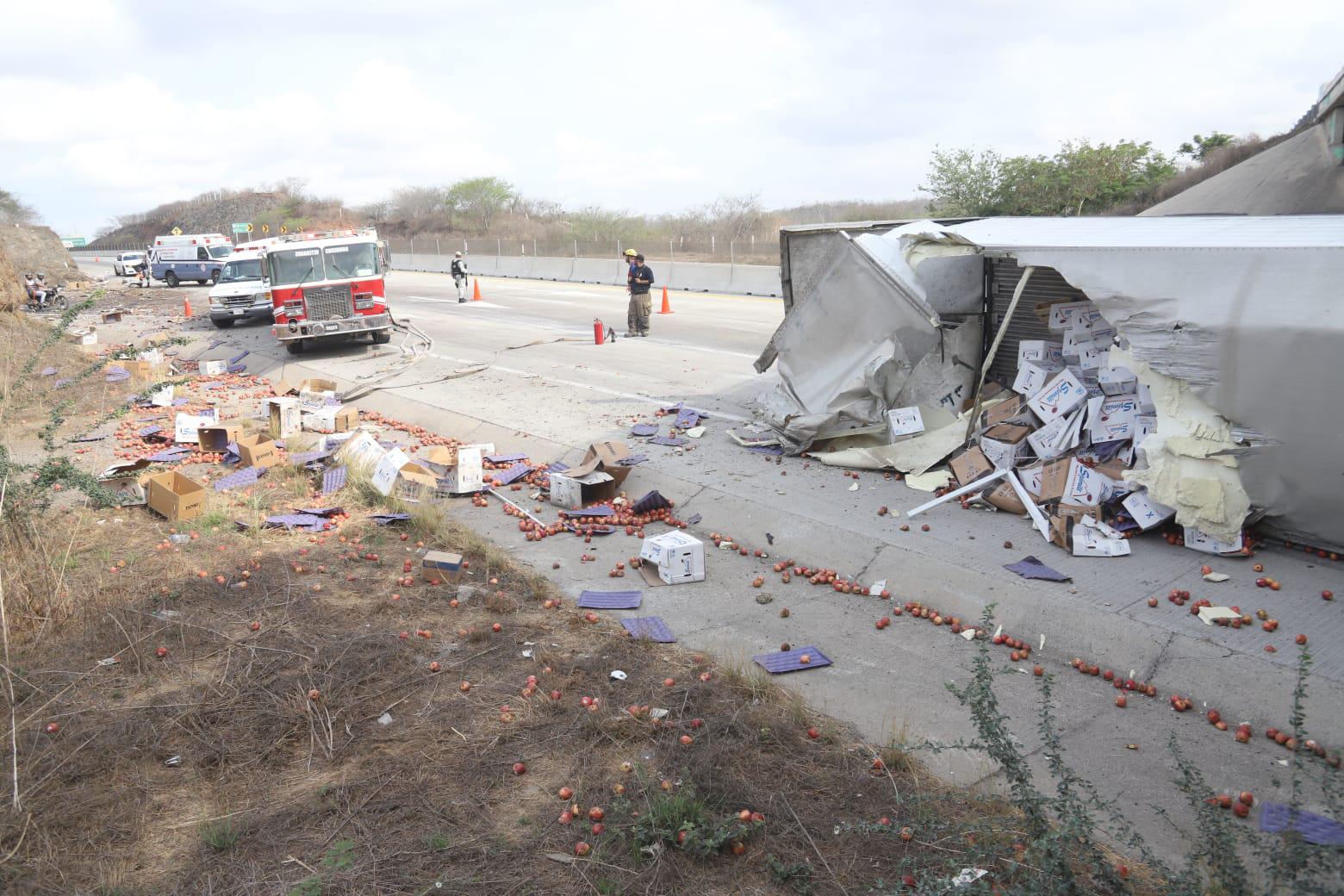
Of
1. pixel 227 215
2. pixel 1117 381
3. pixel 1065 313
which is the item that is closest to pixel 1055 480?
pixel 1117 381

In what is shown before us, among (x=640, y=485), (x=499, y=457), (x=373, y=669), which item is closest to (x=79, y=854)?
(x=373, y=669)

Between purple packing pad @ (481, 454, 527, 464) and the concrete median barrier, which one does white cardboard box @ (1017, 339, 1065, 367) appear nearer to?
purple packing pad @ (481, 454, 527, 464)

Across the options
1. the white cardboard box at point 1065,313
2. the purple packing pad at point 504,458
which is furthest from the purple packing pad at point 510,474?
the white cardboard box at point 1065,313

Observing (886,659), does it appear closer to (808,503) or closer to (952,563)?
(952,563)

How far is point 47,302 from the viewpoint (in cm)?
3512

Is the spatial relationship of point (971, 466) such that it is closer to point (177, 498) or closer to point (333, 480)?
point (333, 480)

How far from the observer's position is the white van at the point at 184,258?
150 feet

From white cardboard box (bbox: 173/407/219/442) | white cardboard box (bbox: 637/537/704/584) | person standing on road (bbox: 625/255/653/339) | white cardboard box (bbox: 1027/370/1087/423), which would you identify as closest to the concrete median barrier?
person standing on road (bbox: 625/255/653/339)

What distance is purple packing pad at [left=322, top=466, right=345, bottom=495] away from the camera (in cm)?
1016

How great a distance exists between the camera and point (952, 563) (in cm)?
716

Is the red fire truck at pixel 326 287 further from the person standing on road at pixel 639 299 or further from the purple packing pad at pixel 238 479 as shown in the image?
the purple packing pad at pixel 238 479

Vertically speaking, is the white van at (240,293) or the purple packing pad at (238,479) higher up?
the white van at (240,293)

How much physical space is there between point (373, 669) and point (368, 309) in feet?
48.8

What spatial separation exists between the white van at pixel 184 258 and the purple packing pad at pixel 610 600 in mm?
44791
